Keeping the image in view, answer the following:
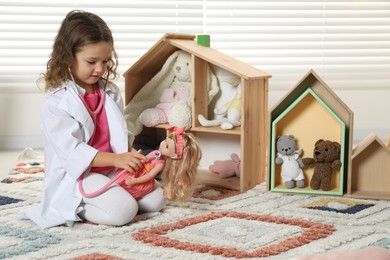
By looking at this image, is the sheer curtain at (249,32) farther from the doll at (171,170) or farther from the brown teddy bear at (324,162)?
the doll at (171,170)

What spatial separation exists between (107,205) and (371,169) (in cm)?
83

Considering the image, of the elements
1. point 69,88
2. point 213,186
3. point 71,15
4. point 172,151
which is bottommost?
point 213,186

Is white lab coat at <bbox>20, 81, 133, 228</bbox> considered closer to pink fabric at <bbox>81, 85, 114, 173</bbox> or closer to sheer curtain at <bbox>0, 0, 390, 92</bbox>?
pink fabric at <bbox>81, 85, 114, 173</bbox>

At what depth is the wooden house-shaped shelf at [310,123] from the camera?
1.97m

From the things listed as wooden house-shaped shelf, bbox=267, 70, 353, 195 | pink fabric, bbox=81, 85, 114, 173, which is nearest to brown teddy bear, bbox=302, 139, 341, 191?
wooden house-shaped shelf, bbox=267, 70, 353, 195

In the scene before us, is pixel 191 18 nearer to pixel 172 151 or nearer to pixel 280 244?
pixel 172 151

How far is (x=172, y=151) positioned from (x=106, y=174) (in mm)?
194

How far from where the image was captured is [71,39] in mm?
1728

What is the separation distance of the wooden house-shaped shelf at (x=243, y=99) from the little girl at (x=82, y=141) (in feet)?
1.16

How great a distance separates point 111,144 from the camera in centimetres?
183

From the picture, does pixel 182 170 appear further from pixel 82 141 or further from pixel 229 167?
pixel 229 167

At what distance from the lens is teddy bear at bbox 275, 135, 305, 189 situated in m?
2.01

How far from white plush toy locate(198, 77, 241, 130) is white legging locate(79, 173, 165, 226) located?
0.48m

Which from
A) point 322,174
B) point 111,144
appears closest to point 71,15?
point 111,144
